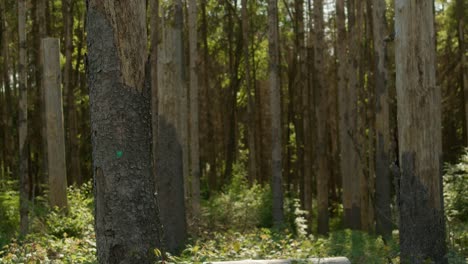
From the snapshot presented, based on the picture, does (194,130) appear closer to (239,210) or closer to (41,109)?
(239,210)

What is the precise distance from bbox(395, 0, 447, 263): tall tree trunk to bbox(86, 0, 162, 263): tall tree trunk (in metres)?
3.71

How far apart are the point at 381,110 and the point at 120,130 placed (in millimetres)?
11073

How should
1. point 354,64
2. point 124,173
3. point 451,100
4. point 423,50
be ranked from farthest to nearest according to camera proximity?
point 451,100
point 354,64
point 423,50
point 124,173

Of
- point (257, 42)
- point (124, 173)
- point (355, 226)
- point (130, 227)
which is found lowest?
point (355, 226)

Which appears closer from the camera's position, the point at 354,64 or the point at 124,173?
the point at 124,173

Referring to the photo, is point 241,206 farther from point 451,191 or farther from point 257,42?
point 257,42

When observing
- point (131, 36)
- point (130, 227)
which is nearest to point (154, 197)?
point (130, 227)

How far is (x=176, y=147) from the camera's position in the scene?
11.3 meters

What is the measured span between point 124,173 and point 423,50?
4.14m

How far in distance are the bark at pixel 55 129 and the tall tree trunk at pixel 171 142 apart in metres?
3.49

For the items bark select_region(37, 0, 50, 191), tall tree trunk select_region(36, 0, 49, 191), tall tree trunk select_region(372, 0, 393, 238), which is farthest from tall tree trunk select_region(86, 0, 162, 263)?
tall tree trunk select_region(36, 0, 49, 191)

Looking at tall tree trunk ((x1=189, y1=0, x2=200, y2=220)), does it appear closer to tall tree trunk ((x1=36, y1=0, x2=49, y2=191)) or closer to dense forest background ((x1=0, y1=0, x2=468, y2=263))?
dense forest background ((x1=0, y1=0, x2=468, y2=263))

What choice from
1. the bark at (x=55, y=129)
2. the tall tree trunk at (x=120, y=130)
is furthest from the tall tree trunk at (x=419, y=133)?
the bark at (x=55, y=129)

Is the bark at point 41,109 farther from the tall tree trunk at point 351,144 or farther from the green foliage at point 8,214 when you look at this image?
the tall tree trunk at point 351,144
